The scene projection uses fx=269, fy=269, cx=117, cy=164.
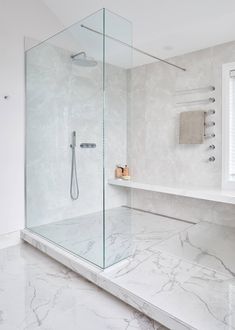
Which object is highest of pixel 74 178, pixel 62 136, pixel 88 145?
pixel 62 136

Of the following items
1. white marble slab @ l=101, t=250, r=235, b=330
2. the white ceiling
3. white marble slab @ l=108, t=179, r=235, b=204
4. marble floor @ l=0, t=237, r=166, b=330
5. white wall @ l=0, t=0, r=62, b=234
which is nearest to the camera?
white marble slab @ l=101, t=250, r=235, b=330

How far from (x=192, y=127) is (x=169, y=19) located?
49.5 inches

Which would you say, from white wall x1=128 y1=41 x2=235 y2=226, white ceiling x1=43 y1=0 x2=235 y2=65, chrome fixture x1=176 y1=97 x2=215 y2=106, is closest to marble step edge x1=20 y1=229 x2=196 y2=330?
white wall x1=128 y1=41 x2=235 y2=226

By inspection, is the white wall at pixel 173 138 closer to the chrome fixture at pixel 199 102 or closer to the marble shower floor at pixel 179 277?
the chrome fixture at pixel 199 102

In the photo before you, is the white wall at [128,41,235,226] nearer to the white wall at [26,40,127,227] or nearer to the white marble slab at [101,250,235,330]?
the white wall at [26,40,127,227]

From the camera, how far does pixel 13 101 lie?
2.99 m

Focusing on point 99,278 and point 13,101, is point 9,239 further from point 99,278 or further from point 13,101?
point 13,101

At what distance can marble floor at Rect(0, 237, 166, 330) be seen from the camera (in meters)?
1.68

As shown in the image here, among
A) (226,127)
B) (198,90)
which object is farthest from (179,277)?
(198,90)

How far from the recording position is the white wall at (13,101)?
290 cm

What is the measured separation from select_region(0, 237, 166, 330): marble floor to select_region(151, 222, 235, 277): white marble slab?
32.1 inches

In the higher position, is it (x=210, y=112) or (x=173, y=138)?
(x=210, y=112)

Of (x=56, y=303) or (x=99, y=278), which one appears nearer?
(x=56, y=303)

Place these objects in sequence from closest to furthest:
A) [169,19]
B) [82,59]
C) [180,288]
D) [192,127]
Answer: [180,288] → [169,19] → [82,59] → [192,127]
